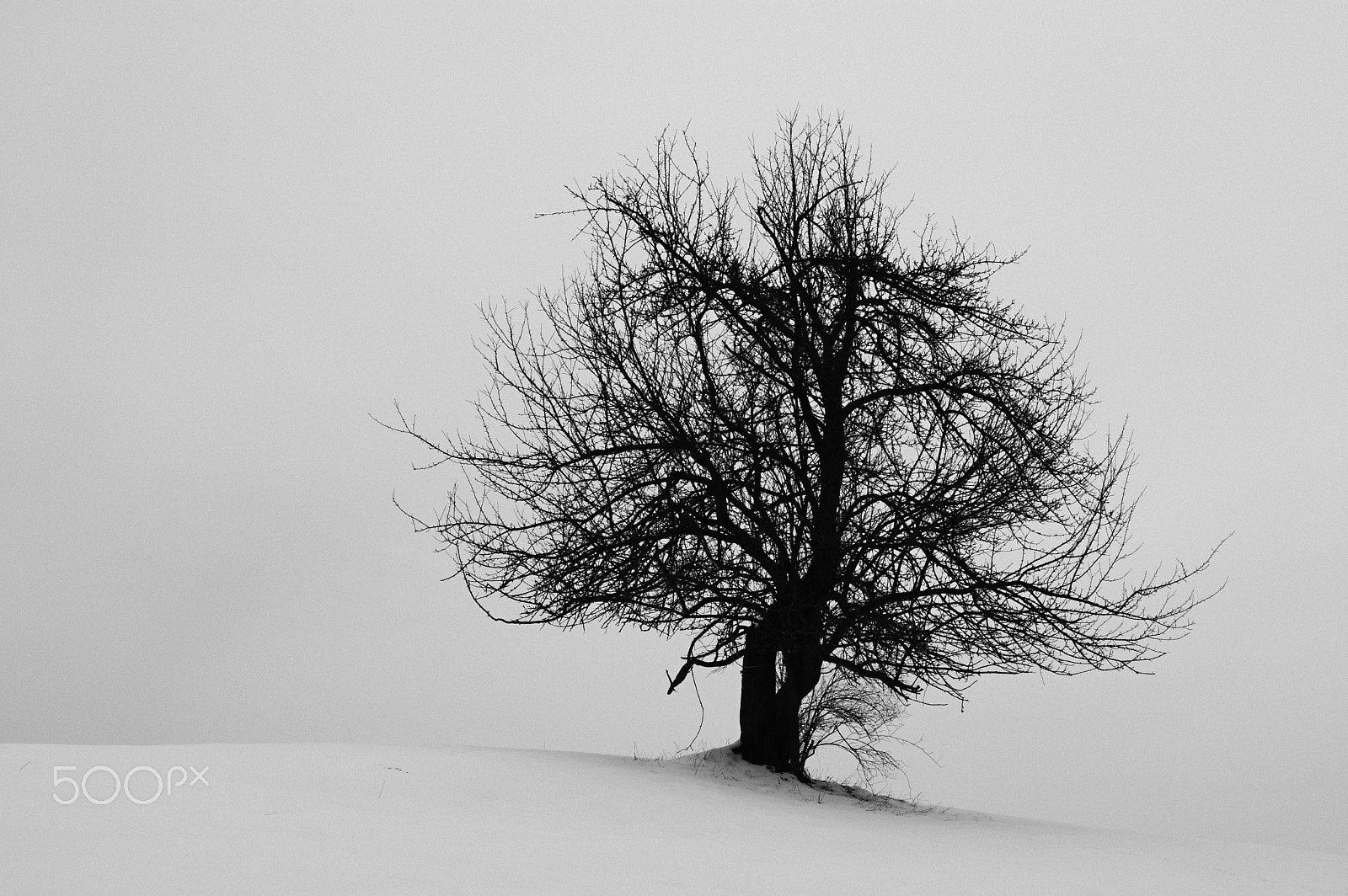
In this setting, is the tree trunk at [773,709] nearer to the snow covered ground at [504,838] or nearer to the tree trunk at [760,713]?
the tree trunk at [760,713]

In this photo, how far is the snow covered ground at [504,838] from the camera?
568 centimetres

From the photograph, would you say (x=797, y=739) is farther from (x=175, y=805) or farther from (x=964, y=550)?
(x=175, y=805)

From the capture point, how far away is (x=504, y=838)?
6.77 m

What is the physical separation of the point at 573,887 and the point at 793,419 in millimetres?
6732

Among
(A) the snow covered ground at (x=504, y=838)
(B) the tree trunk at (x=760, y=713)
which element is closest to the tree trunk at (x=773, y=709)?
(B) the tree trunk at (x=760, y=713)

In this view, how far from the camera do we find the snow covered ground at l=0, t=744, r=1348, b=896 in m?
5.68

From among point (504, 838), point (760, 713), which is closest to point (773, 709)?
point (760, 713)

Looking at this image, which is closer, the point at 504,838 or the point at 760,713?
the point at 504,838

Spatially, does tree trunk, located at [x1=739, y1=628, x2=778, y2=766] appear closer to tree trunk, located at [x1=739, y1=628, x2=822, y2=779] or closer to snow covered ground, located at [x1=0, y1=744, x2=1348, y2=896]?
tree trunk, located at [x1=739, y1=628, x2=822, y2=779]

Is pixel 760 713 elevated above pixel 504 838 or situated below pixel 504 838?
above

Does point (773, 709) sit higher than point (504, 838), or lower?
higher

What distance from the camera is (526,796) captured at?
826cm

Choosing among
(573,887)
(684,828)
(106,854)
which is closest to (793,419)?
(684,828)

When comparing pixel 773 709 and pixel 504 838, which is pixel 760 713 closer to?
pixel 773 709
